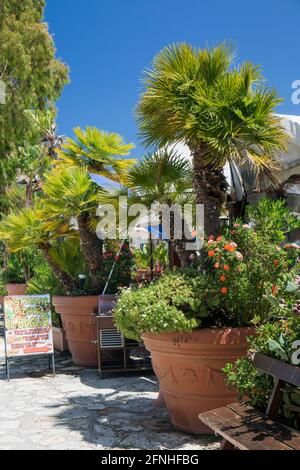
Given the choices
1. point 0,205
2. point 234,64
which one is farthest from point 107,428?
point 0,205

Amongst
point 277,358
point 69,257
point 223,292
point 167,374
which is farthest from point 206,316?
point 69,257

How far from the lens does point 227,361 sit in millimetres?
4027

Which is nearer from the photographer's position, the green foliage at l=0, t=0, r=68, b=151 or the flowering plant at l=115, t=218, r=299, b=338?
the flowering plant at l=115, t=218, r=299, b=338

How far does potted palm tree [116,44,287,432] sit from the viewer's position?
402 centimetres

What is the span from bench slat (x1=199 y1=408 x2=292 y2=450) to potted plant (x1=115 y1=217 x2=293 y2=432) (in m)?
0.76

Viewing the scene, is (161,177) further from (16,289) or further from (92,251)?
(16,289)

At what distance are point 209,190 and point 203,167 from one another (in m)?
0.21

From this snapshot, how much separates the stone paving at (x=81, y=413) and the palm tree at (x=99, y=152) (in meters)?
2.68

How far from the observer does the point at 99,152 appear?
7266mm

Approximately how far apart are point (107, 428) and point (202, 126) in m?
2.62

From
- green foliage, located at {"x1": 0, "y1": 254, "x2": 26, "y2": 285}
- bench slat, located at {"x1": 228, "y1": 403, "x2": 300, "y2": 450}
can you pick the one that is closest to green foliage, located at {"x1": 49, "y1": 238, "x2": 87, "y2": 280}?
bench slat, located at {"x1": 228, "y1": 403, "x2": 300, "y2": 450}

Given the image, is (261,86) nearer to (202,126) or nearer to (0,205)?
(202,126)

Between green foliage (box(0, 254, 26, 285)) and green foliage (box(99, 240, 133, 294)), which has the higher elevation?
green foliage (box(99, 240, 133, 294))

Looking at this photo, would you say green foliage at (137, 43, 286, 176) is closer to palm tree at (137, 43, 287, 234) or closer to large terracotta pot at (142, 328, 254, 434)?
palm tree at (137, 43, 287, 234)
